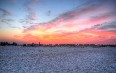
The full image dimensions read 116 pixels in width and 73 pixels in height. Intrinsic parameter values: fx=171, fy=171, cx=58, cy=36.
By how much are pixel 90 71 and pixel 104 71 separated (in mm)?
1824

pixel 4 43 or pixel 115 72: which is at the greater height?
pixel 4 43

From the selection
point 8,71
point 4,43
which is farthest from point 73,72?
point 4,43

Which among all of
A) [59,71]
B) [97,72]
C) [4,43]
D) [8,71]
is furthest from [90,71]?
[4,43]

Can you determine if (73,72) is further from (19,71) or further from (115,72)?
(19,71)

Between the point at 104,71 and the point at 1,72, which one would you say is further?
the point at 104,71

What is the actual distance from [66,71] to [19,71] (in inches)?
221

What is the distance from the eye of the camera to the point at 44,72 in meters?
20.1

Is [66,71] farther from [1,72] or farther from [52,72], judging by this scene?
[1,72]

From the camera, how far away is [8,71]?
2031 centimetres

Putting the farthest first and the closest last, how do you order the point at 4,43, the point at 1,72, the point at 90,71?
the point at 4,43 < the point at 90,71 < the point at 1,72

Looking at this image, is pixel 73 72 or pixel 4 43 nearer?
pixel 73 72

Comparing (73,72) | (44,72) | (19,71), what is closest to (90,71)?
(73,72)

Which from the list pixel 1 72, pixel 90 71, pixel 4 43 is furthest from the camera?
pixel 4 43

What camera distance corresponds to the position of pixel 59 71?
20797 mm
